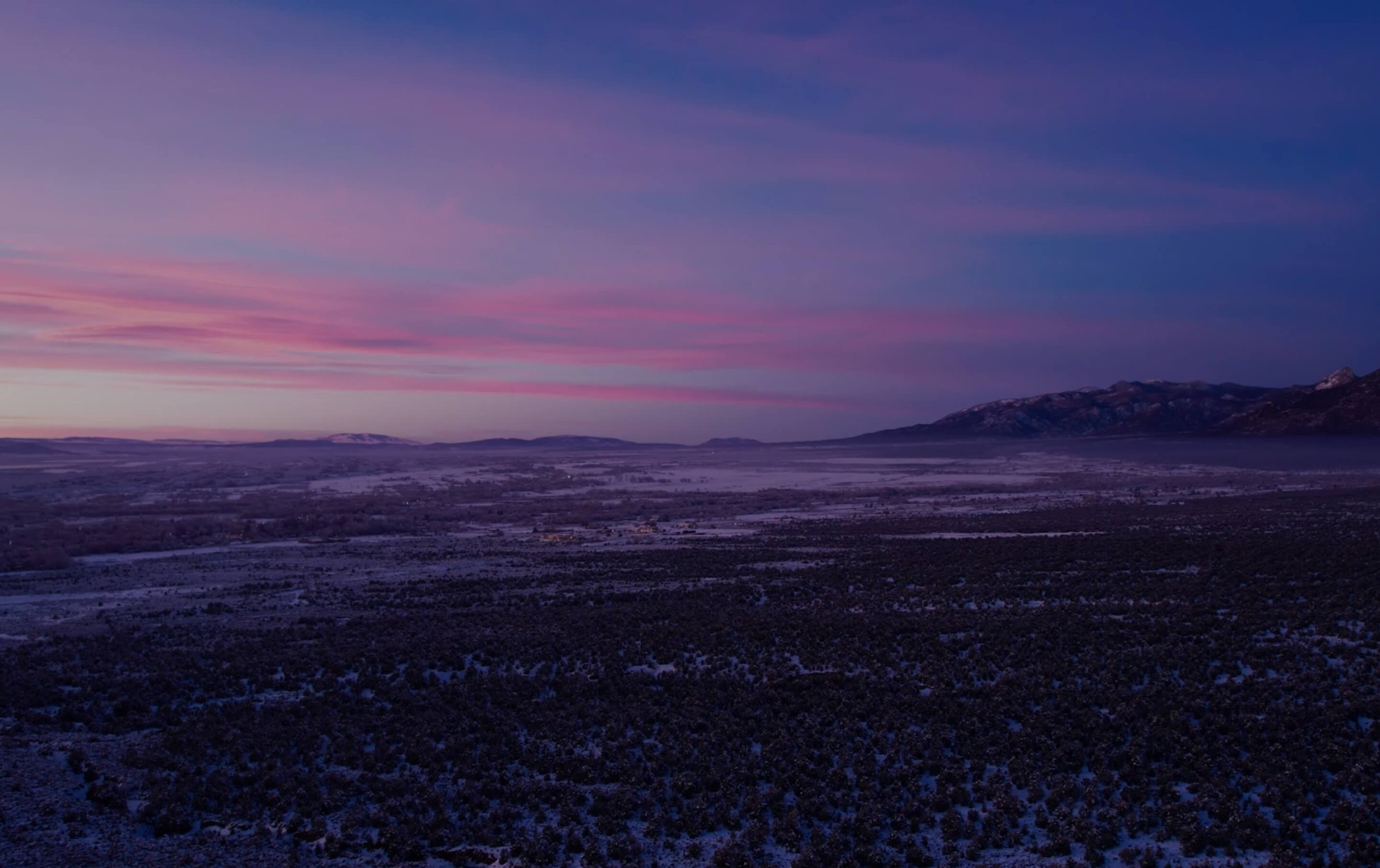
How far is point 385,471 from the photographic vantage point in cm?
10444

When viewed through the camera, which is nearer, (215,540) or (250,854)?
(250,854)

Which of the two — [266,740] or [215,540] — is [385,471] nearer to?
[215,540]

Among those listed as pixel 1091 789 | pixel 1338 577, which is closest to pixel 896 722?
pixel 1091 789

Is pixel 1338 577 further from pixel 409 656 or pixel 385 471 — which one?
pixel 385 471

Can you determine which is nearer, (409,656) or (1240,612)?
(409,656)

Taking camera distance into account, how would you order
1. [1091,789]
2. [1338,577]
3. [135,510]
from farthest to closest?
[135,510] → [1338,577] → [1091,789]

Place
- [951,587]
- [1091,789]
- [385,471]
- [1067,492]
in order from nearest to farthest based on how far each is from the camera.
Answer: [1091,789], [951,587], [1067,492], [385,471]

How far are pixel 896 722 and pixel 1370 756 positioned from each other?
5129mm

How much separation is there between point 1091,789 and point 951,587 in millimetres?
12628

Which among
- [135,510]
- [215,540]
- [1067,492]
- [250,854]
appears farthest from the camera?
[1067,492]

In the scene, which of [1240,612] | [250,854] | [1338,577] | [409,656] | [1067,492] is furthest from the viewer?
[1067,492]

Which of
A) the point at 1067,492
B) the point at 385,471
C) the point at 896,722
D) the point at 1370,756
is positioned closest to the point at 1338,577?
the point at 1370,756

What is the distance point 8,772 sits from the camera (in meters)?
10.2

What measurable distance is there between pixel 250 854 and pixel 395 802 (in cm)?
150
